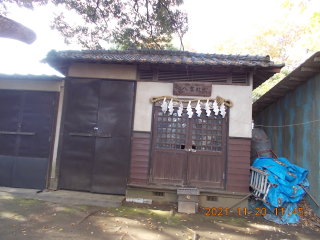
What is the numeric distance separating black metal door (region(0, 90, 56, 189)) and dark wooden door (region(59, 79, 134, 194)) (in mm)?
672

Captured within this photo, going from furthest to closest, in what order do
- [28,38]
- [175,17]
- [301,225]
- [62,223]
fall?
1. [175,17]
2. [301,225]
3. [62,223]
4. [28,38]

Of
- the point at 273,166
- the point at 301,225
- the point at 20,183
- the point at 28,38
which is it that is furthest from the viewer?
the point at 20,183

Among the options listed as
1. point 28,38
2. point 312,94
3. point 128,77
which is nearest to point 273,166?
point 312,94

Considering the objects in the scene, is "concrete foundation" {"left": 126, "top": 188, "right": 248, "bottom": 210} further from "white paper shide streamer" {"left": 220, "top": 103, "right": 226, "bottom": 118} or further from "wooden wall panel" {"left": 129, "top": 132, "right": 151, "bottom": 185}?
"white paper shide streamer" {"left": 220, "top": 103, "right": 226, "bottom": 118}

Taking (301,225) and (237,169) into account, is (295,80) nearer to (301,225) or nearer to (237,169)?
(237,169)

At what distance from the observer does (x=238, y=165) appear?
240 inches

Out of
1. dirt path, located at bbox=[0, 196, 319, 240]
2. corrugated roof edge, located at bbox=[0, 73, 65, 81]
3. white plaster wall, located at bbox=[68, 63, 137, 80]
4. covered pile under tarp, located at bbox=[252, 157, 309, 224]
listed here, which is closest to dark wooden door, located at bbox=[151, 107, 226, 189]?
dirt path, located at bbox=[0, 196, 319, 240]

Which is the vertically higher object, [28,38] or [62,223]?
[28,38]

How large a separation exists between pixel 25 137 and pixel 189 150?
5.22 metres

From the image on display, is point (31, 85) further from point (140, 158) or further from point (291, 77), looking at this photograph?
point (291, 77)

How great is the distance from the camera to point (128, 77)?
6613mm

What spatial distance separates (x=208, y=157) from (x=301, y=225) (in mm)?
2729

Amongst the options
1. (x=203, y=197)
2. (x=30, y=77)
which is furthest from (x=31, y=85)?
(x=203, y=197)

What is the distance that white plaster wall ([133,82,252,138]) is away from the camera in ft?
20.2
